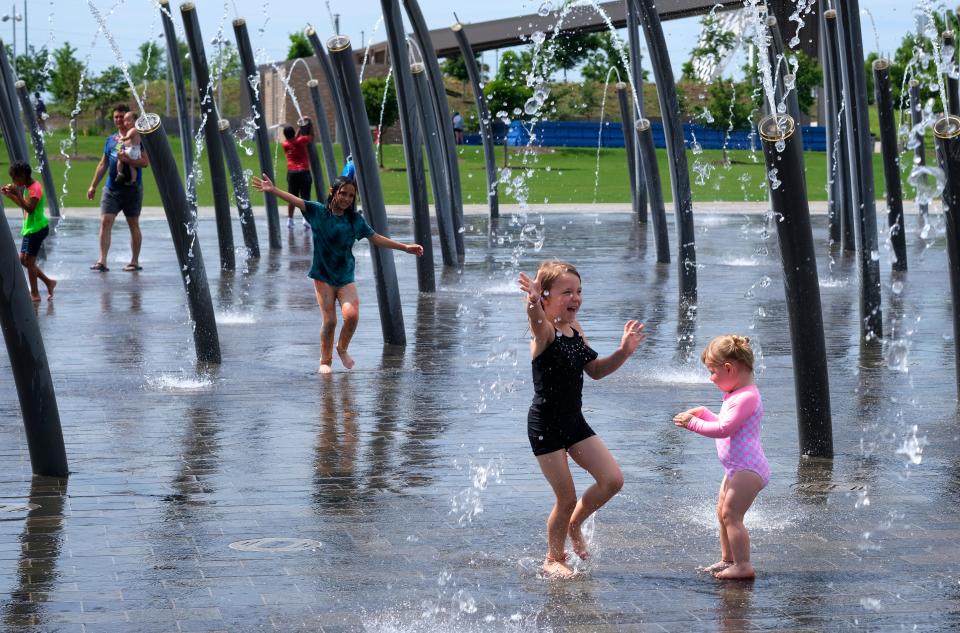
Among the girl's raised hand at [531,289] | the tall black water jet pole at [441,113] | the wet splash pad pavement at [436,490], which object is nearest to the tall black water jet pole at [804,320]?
the wet splash pad pavement at [436,490]

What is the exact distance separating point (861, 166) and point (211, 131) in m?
7.98

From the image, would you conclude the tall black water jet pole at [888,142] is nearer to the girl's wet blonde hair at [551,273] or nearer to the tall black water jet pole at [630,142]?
the girl's wet blonde hair at [551,273]

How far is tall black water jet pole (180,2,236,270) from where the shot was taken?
16.8 m

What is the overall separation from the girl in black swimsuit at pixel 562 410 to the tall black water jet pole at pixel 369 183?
6066 mm

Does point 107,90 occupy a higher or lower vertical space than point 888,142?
higher

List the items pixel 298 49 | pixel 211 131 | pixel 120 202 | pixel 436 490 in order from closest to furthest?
pixel 436 490, pixel 120 202, pixel 211 131, pixel 298 49

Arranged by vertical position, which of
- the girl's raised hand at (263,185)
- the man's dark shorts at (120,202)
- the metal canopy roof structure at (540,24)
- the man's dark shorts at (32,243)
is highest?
the metal canopy roof structure at (540,24)

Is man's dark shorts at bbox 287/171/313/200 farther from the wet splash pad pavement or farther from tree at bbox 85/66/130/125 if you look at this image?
tree at bbox 85/66/130/125

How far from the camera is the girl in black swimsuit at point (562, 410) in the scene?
17.7ft

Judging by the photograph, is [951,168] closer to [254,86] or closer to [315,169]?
[254,86]

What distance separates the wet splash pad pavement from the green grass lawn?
19374 millimetres

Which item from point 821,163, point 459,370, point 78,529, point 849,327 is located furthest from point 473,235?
point 821,163

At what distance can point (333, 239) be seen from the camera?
10.1m

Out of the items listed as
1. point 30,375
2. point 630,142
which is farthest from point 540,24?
point 30,375
